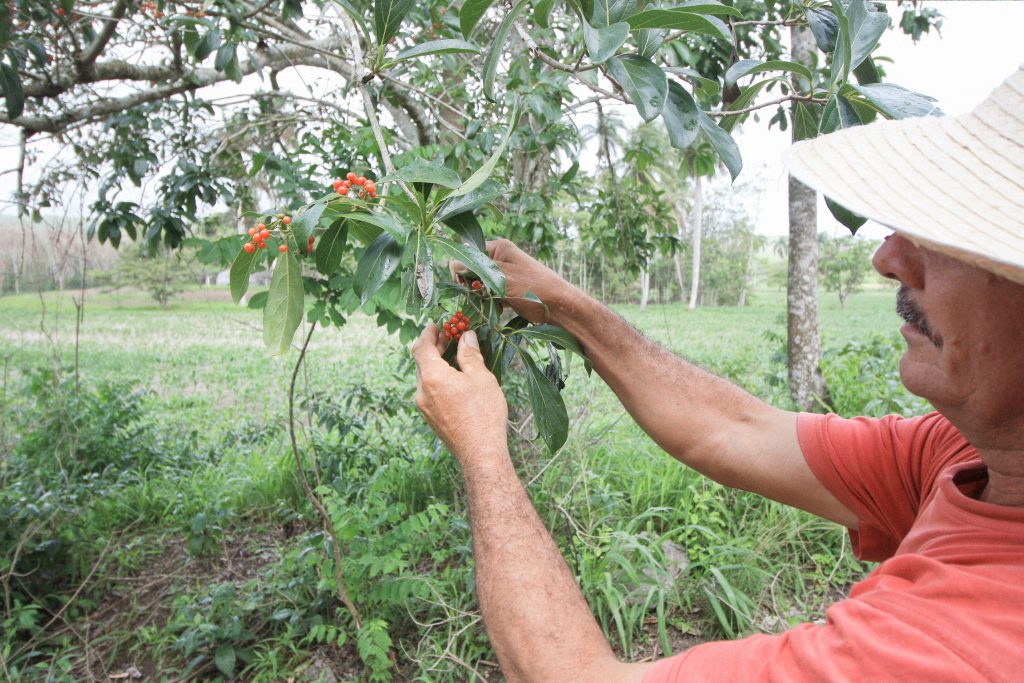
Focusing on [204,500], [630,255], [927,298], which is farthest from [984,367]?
[204,500]

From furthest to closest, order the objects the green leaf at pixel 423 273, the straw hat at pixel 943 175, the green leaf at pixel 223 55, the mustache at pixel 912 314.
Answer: the green leaf at pixel 223 55 < the green leaf at pixel 423 273 < the mustache at pixel 912 314 < the straw hat at pixel 943 175

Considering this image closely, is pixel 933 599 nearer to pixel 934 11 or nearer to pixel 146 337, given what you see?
pixel 934 11

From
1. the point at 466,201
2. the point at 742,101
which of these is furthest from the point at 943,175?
the point at 742,101

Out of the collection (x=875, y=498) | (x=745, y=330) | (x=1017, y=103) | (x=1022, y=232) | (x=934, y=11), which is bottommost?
(x=745, y=330)

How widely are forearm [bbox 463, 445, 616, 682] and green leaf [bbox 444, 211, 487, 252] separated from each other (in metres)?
0.38

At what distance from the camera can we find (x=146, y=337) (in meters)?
11.5

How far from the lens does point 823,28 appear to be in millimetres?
1221

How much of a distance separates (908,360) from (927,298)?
0.11 m

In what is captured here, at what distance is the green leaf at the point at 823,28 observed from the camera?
1.22 metres

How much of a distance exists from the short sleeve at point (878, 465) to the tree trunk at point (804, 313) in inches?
126

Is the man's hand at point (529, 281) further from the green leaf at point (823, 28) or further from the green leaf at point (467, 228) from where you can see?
the green leaf at point (823, 28)

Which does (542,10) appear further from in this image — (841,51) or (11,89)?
(11,89)

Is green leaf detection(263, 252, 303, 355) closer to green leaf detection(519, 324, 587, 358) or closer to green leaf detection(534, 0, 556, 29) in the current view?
green leaf detection(519, 324, 587, 358)

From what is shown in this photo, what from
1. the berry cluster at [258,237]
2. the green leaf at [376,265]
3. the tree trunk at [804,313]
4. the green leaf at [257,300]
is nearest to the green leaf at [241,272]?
the berry cluster at [258,237]
